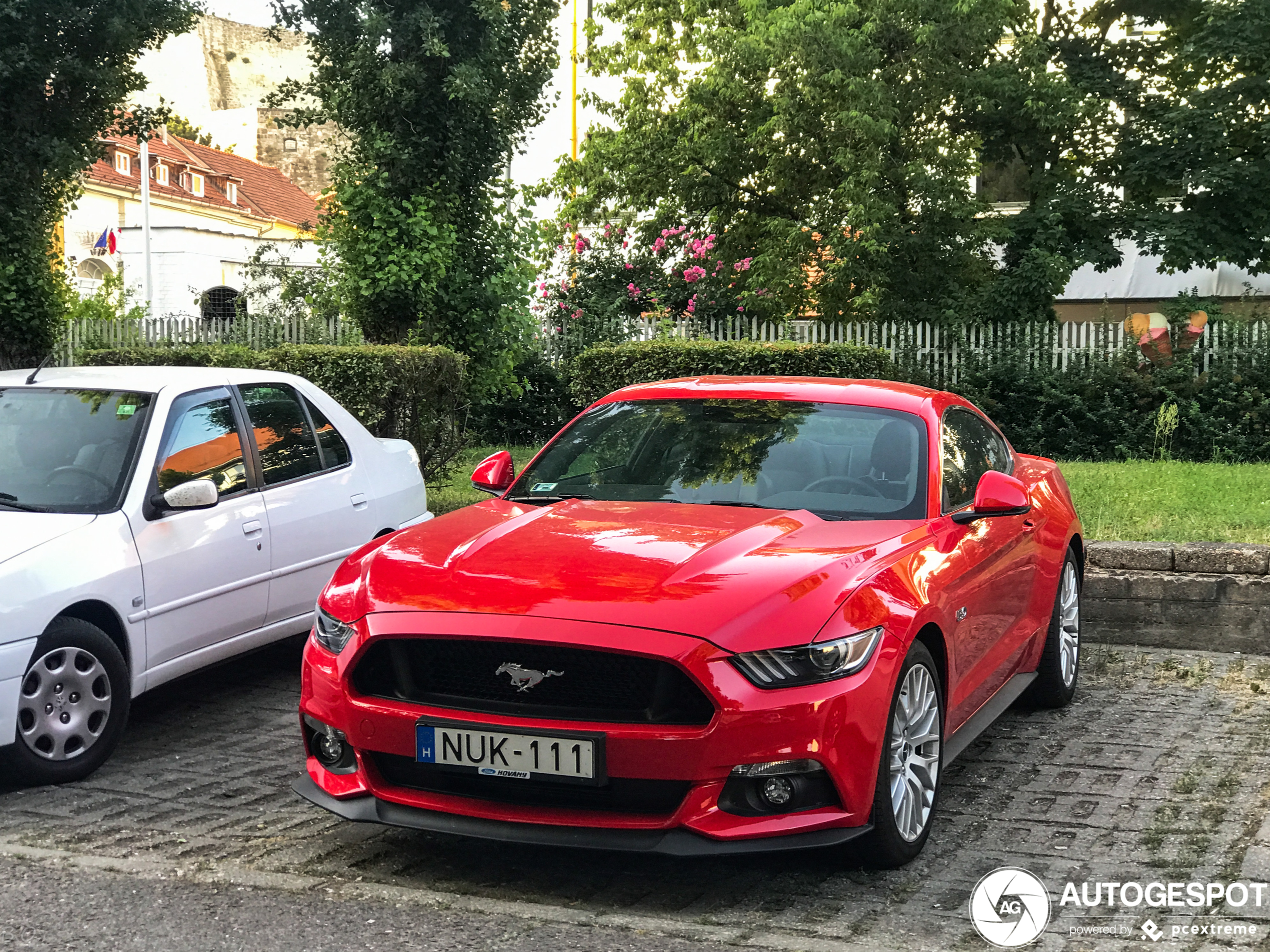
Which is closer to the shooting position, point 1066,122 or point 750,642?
point 750,642

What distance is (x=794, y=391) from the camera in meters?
5.77

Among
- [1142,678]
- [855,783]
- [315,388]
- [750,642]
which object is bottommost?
[1142,678]

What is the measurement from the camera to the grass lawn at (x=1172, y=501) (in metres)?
9.31

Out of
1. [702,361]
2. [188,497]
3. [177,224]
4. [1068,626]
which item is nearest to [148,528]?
[188,497]

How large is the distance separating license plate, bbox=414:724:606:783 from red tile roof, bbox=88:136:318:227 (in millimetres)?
44249

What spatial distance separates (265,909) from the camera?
13.2 feet

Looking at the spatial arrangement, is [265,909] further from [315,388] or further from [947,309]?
[947,309]

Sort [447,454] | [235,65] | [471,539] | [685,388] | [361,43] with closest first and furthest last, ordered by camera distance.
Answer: [471,539] < [685,388] < [447,454] < [361,43] < [235,65]

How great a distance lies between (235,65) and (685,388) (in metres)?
56.7

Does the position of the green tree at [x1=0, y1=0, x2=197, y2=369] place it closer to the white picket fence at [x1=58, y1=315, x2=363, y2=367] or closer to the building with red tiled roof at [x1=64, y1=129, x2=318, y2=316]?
the white picket fence at [x1=58, y1=315, x2=363, y2=367]

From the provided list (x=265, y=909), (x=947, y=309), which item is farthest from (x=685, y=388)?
(x=947, y=309)

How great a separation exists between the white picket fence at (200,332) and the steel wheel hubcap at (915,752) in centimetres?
1535

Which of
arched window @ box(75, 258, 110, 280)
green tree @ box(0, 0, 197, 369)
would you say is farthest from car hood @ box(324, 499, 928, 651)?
arched window @ box(75, 258, 110, 280)

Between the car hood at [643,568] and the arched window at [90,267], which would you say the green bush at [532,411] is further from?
the arched window at [90,267]
